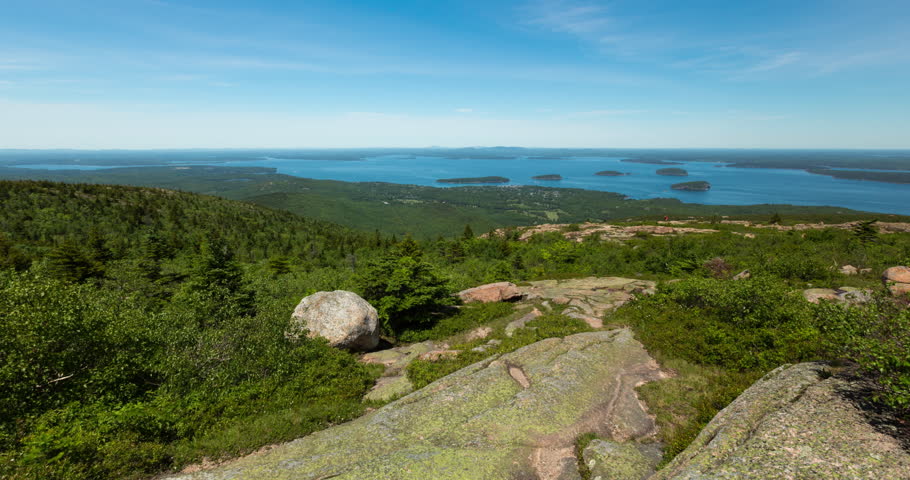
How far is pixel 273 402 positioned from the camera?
471 inches

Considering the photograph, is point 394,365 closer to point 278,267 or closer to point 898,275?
point 898,275

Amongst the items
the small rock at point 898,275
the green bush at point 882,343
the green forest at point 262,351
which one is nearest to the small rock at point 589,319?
the green forest at point 262,351

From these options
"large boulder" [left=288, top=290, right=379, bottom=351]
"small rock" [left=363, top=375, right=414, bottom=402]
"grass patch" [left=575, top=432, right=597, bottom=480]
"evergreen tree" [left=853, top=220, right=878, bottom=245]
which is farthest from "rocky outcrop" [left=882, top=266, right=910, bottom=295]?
"large boulder" [left=288, top=290, right=379, bottom=351]

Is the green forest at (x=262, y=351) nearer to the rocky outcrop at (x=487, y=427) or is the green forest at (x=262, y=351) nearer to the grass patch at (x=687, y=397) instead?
the grass patch at (x=687, y=397)

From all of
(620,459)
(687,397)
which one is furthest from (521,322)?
(620,459)

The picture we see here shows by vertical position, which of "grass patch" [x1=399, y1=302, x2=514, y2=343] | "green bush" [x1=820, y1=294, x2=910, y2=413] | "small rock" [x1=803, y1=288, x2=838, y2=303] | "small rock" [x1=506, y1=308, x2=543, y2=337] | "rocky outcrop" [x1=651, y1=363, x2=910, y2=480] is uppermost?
"green bush" [x1=820, y1=294, x2=910, y2=413]

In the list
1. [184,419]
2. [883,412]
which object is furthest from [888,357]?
[184,419]

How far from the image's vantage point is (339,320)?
1848 centimetres

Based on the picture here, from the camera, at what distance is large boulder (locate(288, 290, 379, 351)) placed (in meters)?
18.0

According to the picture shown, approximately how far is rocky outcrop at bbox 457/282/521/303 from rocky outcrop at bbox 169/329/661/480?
1303cm

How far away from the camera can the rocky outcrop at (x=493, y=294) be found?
86.2 ft

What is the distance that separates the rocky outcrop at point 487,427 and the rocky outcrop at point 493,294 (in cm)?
1303

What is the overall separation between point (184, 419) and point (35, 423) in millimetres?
3637

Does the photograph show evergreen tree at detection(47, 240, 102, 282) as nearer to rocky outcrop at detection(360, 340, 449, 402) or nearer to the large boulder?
the large boulder
